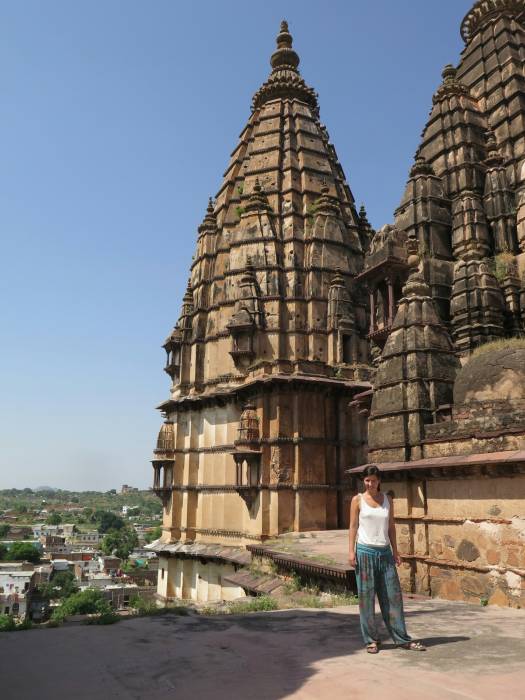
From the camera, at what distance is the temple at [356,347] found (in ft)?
36.2

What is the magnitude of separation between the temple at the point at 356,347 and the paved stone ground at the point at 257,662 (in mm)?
3912

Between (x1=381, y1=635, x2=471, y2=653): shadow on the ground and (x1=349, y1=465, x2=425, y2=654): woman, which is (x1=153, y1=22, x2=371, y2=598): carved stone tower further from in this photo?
(x1=349, y1=465, x2=425, y2=654): woman

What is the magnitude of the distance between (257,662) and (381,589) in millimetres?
1556

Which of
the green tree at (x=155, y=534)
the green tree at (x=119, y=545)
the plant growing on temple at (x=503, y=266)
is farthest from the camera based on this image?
the green tree at (x=155, y=534)

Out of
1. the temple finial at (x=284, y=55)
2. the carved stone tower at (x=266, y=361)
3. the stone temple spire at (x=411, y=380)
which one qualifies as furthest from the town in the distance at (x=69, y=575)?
the temple finial at (x=284, y=55)

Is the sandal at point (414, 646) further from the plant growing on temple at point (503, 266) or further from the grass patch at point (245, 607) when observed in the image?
the plant growing on temple at point (503, 266)

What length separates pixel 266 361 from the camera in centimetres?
2433

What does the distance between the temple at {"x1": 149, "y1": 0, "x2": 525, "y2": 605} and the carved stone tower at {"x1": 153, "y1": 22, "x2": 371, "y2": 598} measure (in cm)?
9

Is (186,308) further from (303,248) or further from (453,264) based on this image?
(453,264)

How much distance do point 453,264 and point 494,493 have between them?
36.0ft

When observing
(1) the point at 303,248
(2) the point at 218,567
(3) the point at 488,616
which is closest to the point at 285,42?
(1) the point at 303,248

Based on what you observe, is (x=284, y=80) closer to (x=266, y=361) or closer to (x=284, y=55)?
(x=284, y=55)

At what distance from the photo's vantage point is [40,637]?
632 cm

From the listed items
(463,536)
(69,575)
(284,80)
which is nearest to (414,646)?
(463,536)
